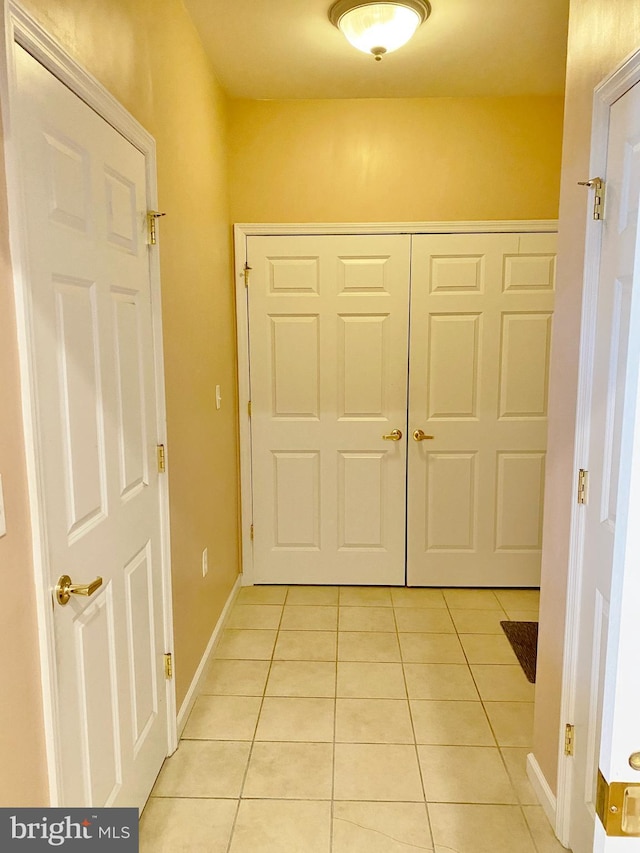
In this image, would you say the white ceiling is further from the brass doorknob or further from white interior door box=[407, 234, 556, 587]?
the brass doorknob

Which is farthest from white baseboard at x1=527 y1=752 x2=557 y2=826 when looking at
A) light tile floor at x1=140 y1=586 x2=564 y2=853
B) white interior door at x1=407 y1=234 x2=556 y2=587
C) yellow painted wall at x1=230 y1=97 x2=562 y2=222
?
yellow painted wall at x1=230 y1=97 x2=562 y2=222

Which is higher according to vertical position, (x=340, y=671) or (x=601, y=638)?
(x=601, y=638)

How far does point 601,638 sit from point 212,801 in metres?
1.29

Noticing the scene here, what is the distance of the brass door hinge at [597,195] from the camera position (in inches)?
57.7

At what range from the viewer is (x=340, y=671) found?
2.60 meters

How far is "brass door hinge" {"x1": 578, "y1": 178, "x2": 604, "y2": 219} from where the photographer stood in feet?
4.81

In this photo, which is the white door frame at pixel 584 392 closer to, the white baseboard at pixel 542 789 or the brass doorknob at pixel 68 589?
the white baseboard at pixel 542 789

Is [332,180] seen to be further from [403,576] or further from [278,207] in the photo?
[403,576]

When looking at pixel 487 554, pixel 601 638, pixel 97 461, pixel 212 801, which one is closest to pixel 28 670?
pixel 97 461

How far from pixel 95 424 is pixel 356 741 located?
59.9 inches

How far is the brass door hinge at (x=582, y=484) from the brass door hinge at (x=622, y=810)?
0.96 metres

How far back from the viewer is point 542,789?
1833 mm

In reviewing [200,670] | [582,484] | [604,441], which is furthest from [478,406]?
[200,670]

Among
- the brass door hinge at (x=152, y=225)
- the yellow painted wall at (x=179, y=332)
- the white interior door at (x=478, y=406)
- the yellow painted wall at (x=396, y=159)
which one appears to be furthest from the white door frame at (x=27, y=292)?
the white interior door at (x=478, y=406)
